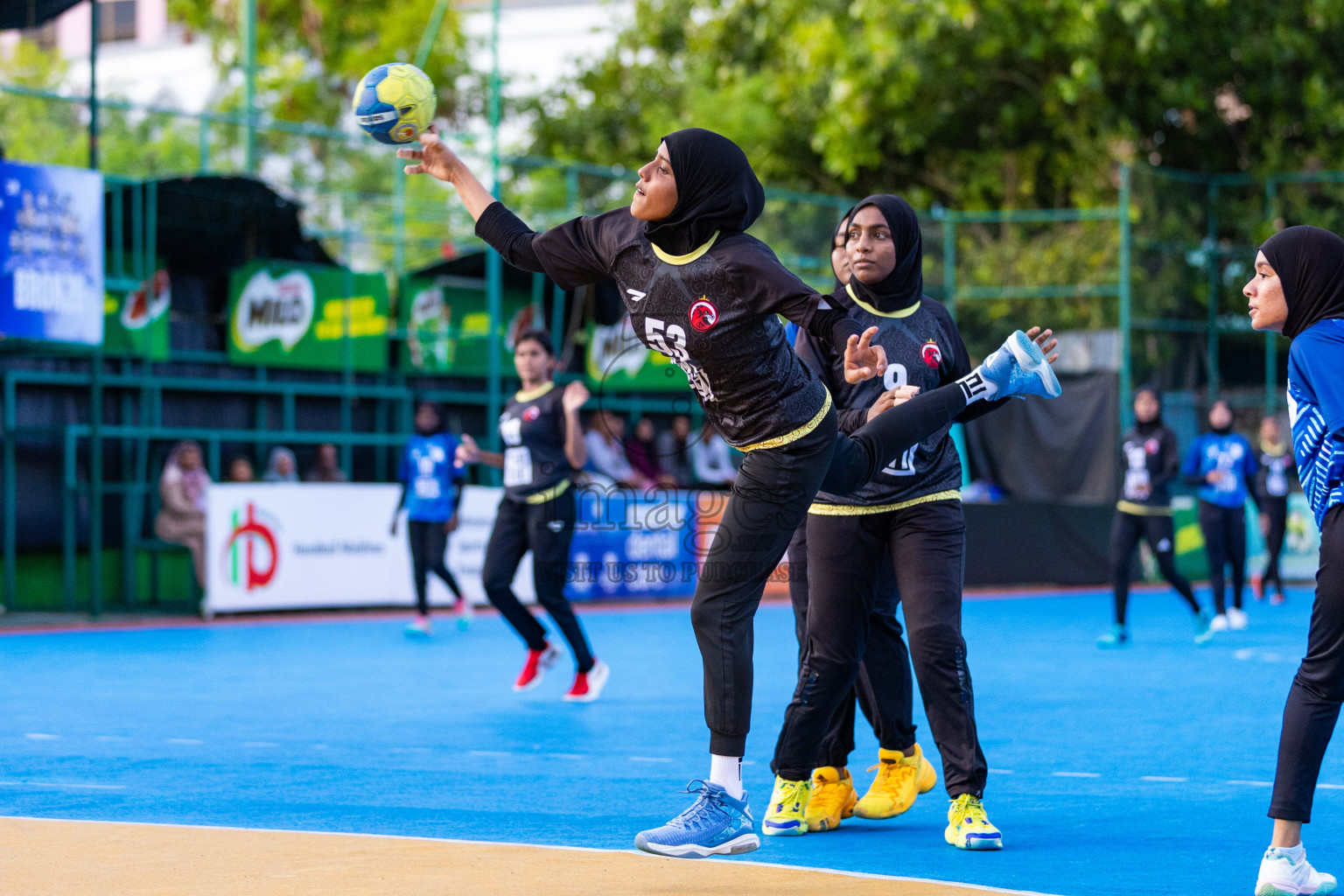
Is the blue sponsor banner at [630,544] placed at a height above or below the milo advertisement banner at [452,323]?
→ below

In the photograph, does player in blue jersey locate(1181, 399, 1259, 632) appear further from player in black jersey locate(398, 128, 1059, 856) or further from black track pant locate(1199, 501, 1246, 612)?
player in black jersey locate(398, 128, 1059, 856)

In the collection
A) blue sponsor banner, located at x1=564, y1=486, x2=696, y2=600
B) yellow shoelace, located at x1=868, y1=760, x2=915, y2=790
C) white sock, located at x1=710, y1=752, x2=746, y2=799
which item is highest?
white sock, located at x1=710, y1=752, x2=746, y2=799

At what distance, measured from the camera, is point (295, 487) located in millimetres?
15938

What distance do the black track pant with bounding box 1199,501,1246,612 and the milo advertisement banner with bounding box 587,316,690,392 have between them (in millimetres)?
7656

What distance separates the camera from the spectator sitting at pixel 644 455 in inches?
792

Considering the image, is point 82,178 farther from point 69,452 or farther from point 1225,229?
point 1225,229

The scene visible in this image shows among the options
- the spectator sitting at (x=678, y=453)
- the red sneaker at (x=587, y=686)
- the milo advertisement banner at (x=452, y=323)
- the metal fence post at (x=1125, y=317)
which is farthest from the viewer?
the metal fence post at (x=1125, y=317)

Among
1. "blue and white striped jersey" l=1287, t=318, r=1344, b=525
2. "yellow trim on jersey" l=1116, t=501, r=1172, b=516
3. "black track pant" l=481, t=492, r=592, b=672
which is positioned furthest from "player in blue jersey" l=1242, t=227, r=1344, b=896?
"yellow trim on jersey" l=1116, t=501, r=1172, b=516

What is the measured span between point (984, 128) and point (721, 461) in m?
10.8

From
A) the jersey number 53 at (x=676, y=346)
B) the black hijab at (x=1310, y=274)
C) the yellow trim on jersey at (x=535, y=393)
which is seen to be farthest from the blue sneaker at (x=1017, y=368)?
the yellow trim on jersey at (x=535, y=393)

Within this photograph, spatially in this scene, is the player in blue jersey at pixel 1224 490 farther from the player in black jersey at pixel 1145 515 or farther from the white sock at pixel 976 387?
the white sock at pixel 976 387

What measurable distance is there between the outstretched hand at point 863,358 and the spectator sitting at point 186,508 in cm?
1234

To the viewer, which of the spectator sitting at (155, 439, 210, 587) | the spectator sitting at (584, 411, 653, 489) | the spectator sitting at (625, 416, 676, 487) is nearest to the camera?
the spectator sitting at (155, 439, 210, 587)

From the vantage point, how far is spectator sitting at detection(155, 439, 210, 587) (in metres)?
15.9
